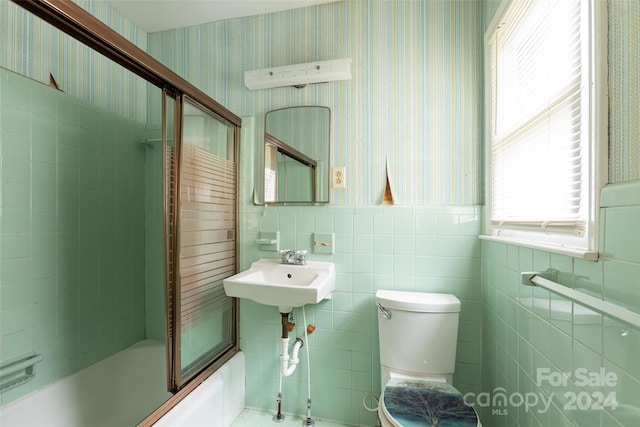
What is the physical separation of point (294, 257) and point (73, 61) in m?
1.66

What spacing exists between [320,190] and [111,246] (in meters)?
1.34

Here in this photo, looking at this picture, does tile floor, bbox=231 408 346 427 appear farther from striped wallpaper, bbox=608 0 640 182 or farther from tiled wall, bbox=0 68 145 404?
striped wallpaper, bbox=608 0 640 182

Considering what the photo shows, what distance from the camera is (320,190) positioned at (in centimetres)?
170

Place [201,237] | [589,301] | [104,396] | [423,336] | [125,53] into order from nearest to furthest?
[589,301] → [125,53] → [423,336] → [201,237] → [104,396]

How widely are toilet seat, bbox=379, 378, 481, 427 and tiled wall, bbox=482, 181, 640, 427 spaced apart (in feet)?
0.76

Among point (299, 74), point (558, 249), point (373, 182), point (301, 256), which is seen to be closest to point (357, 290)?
point (301, 256)

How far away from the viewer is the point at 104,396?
5.21 feet

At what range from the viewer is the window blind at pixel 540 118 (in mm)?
799

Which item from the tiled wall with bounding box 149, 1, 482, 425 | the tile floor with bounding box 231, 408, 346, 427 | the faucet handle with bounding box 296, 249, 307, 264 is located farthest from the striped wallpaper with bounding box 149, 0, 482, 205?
the tile floor with bounding box 231, 408, 346, 427

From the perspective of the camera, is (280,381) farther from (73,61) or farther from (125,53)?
(73,61)

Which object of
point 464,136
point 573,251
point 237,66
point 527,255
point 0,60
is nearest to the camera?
point 573,251

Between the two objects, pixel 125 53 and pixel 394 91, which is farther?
pixel 394 91

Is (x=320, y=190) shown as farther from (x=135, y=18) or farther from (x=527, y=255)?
(x=135, y=18)

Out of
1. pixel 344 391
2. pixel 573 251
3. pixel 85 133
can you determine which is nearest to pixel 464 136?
pixel 573 251
